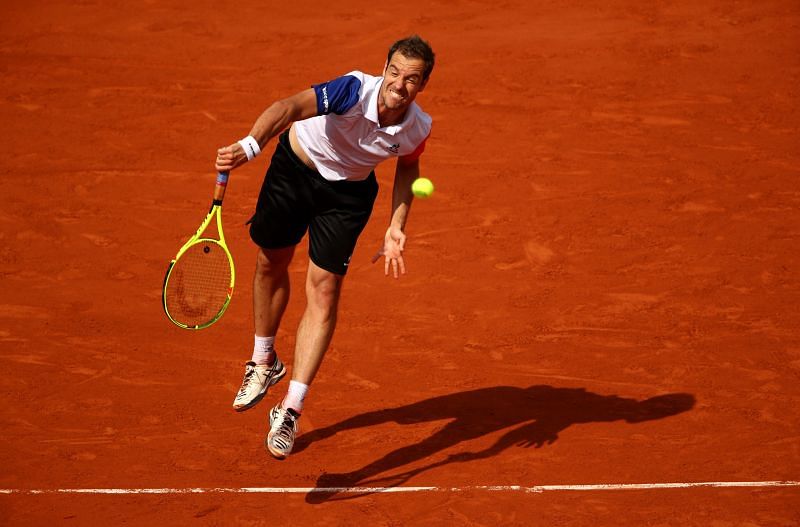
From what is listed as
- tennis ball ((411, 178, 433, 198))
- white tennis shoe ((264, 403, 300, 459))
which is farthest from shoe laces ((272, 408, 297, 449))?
tennis ball ((411, 178, 433, 198))

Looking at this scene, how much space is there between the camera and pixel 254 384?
23.4 feet

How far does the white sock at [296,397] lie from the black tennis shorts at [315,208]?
74 cm

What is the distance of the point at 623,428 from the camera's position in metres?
7.43

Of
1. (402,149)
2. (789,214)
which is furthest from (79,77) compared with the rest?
(789,214)

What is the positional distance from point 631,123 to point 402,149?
19.0ft

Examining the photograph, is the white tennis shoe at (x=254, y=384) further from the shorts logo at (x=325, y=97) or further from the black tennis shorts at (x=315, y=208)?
the shorts logo at (x=325, y=97)

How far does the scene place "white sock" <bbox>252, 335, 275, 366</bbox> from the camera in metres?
7.20

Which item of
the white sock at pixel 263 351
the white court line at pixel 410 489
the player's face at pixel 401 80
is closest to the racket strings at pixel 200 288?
the white sock at pixel 263 351

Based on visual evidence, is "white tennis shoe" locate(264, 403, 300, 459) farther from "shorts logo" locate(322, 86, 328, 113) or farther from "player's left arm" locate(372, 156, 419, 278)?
"shorts logo" locate(322, 86, 328, 113)

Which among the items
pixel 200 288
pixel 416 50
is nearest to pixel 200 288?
pixel 200 288

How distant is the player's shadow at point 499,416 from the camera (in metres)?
7.17

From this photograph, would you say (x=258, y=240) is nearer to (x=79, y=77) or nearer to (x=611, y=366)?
(x=611, y=366)

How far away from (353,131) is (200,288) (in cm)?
192

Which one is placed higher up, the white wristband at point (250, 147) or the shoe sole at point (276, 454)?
the white wristband at point (250, 147)
